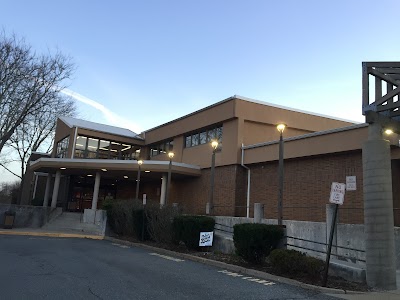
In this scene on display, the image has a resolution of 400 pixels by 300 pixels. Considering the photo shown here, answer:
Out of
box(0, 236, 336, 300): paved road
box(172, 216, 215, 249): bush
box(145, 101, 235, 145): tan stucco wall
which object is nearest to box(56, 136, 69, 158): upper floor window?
box(145, 101, 235, 145): tan stucco wall

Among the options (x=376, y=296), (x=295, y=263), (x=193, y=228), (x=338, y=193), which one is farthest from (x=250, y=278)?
(x=193, y=228)

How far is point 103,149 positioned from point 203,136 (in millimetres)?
11460

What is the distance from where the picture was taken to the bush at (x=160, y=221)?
1755 centimetres

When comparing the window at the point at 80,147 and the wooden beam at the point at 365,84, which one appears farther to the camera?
the window at the point at 80,147

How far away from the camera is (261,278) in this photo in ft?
35.1

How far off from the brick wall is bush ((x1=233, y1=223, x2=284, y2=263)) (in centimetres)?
585

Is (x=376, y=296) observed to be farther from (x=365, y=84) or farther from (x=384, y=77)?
(x=384, y=77)

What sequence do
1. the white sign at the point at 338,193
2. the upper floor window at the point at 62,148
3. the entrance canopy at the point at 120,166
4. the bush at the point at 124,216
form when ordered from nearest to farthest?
the white sign at the point at 338,193
the bush at the point at 124,216
the entrance canopy at the point at 120,166
the upper floor window at the point at 62,148

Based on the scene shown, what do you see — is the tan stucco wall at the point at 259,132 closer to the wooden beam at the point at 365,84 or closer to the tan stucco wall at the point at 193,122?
the tan stucco wall at the point at 193,122

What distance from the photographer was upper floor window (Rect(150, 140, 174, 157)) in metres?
33.8

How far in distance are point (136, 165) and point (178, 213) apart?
1179 centimetres

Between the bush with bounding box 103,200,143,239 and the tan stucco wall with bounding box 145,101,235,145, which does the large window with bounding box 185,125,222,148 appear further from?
the bush with bounding box 103,200,143,239

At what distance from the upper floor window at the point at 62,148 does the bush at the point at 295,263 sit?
96.1ft

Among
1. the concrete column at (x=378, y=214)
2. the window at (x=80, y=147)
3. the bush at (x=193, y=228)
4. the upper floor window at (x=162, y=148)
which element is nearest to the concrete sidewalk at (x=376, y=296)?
the concrete column at (x=378, y=214)
